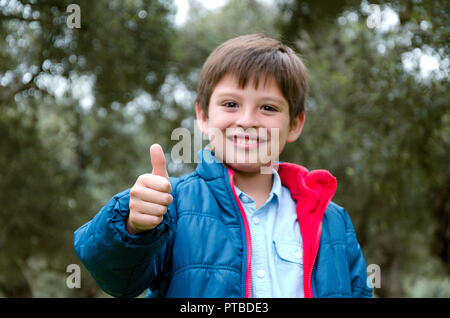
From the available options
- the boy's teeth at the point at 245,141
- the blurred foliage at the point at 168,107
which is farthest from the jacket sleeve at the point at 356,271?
the blurred foliage at the point at 168,107

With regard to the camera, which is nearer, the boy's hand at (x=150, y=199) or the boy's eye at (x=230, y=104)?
the boy's hand at (x=150, y=199)

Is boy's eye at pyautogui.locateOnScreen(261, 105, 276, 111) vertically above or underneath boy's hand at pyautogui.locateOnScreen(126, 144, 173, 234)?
above

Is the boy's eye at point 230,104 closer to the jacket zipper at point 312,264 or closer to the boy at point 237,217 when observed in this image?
the boy at point 237,217

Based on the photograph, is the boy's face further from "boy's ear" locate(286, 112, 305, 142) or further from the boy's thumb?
A: the boy's thumb

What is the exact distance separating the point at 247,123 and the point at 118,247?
805 mm

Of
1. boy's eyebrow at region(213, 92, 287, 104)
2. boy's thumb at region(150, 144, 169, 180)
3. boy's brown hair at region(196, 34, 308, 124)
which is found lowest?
boy's thumb at region(150, 144, 169, 180)

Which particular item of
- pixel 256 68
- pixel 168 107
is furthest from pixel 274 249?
pixel 168 107

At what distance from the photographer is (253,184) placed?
2.10 m

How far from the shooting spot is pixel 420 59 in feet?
13.1

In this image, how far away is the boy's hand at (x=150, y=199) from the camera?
1.47 m

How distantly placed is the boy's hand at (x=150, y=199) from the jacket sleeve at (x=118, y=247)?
0.18 feet

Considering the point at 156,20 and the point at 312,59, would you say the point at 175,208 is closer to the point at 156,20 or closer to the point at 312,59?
the point at 156,20

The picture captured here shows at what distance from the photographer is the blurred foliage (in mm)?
4340

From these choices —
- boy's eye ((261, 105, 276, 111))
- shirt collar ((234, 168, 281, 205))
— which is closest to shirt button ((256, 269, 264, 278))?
shirt collar ((234, 168, 281, 205))
